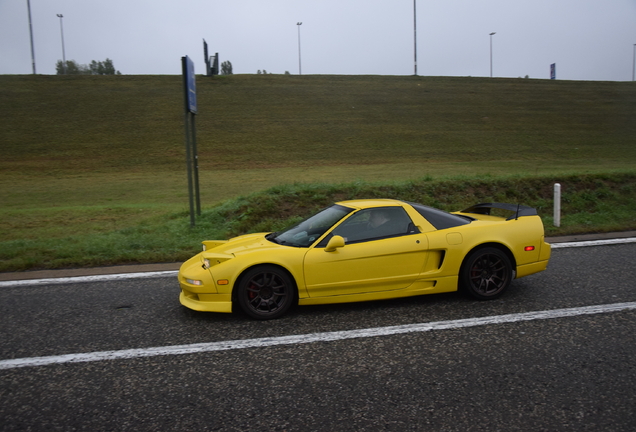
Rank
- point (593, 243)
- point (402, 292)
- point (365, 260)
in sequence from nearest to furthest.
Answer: point (365, 260) < point (402, 292) < point (593, 243)

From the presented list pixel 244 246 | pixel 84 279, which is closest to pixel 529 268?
pixel 244 246

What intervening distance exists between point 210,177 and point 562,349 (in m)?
20.3

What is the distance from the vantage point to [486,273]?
201 inches

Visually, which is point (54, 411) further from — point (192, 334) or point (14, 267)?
point (14, 267)

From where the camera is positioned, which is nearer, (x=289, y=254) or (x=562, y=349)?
(x=562, y=349)

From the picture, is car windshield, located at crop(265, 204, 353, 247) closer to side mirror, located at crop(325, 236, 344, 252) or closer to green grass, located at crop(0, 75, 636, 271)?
side mirror, located at crop(325, 236, 344, 252)

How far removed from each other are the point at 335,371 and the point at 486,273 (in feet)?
7.69

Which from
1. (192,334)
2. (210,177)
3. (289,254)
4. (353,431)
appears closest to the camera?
(353,431)

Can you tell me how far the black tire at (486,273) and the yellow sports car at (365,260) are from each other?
0.01 m

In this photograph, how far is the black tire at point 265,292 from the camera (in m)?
4.61

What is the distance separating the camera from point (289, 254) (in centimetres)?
471

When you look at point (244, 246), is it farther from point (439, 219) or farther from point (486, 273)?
point (486, 273)

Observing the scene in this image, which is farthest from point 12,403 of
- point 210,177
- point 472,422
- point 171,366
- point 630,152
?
point 630,152

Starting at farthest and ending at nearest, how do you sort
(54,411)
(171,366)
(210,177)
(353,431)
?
(210,177), (171,366), (54,411), (353,431)
